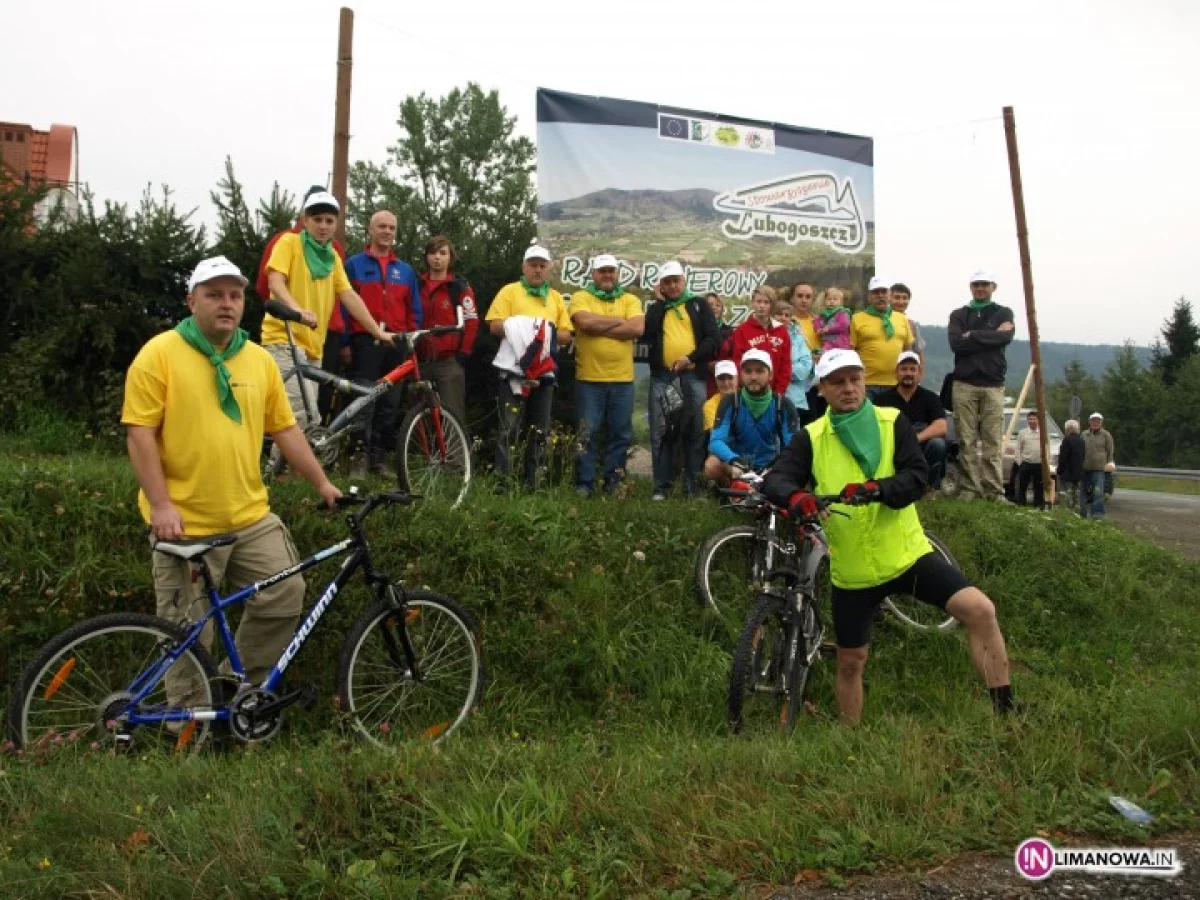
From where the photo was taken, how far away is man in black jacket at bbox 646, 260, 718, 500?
898 cm

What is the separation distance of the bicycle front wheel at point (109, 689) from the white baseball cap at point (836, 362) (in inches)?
132

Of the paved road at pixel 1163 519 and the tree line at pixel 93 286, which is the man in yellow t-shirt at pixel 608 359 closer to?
the tree line at pixel 93 286

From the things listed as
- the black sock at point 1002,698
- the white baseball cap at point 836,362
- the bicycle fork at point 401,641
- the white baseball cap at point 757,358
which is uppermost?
the white baseball cap at point 757,358

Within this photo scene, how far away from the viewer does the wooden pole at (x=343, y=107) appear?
9.86m

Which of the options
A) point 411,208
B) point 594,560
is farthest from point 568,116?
point 411,208

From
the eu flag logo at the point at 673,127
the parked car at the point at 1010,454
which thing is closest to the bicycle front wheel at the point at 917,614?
the parked car at the point at 1010,454

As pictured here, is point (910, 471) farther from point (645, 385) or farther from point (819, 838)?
point (645, 385)

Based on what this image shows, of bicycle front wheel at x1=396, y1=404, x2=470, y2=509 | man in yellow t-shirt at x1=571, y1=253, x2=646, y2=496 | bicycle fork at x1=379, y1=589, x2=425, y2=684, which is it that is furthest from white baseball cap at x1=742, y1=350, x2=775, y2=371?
bicycle fork at x1=379, y1=589, x2=425, y2=684

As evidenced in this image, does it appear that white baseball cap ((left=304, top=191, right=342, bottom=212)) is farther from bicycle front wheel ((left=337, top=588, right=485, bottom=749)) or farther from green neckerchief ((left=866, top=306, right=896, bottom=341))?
green neckerchief ((left=866, top=306, right=896, bottom=341))

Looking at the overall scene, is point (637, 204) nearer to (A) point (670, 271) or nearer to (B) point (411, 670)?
(A) point (670, 271)

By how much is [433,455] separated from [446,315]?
1.94 meters

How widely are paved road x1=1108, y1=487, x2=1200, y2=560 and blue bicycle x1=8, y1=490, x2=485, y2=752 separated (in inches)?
374

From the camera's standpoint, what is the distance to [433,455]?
7223mm

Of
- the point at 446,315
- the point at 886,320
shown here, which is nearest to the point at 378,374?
the point at 446,315
